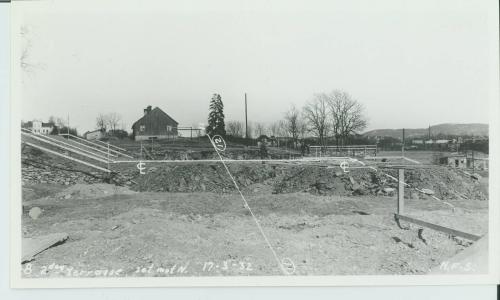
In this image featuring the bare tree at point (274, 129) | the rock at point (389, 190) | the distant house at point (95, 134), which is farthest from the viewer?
the rock at point (389, 190)

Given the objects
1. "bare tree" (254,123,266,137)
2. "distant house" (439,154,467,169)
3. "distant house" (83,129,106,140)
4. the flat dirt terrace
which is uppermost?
"bare tree" (254,123,266,137)

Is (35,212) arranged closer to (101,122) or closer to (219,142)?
(101,122)

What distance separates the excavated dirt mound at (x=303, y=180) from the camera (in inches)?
284

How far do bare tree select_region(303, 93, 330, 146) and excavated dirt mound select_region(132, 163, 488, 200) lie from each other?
3.22 feet

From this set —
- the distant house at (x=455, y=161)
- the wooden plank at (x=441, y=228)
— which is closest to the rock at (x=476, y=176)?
the distant house at (x=455, y=161)

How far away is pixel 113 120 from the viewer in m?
6.48

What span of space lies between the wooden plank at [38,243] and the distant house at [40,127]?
82.5 inches

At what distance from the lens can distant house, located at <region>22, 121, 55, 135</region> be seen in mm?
5937

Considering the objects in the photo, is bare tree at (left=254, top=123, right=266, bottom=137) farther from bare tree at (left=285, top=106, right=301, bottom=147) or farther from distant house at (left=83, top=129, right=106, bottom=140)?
distant house at (left=83, top=129, right=106, bottom=140)

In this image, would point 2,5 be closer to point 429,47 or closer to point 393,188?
point 429,47

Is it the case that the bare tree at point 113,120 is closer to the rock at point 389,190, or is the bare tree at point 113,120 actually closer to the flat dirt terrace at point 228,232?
the flat dirt terrace at point 228,232

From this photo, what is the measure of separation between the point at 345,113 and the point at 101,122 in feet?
17.3

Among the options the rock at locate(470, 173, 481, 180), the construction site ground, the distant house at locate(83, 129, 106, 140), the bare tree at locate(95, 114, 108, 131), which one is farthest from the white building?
the rock at locate(470, 173, 481, 180)

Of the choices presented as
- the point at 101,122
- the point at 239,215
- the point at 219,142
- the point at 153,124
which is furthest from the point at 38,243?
the point at 219,142
